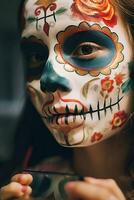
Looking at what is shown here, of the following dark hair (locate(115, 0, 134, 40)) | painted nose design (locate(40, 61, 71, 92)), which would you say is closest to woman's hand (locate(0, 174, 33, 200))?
painted nose design (locate(40, 61, 71, 92))

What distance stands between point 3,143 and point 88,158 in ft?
0.53

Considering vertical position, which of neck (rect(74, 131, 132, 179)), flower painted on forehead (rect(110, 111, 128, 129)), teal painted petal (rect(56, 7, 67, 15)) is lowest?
neck (rect(74, 131, 132, 179))

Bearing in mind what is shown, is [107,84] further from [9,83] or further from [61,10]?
[9,83]

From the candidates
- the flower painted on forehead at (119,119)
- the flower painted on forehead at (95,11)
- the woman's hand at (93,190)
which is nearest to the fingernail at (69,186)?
the woman's hand at (93,190)

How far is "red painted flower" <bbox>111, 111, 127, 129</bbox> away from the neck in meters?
0.04

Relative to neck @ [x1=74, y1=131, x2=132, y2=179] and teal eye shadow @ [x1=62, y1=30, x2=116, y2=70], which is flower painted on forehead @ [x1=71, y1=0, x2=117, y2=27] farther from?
neck @ [x1=74, y1=131, x2=132, y2=179]

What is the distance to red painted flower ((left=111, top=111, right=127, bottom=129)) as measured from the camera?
1.96 feet

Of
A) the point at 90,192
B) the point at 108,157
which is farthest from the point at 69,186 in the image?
the point at 108,157

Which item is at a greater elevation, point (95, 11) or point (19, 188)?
point (95, 11)

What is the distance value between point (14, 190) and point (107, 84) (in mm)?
176

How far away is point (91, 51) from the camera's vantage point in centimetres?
59

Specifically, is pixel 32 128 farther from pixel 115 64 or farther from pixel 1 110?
pixel 115 64

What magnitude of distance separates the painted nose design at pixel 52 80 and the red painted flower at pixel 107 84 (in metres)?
0.04

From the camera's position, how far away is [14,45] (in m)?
0.75
